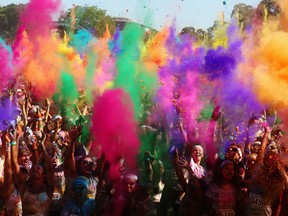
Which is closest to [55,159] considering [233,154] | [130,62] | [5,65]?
[233,154]

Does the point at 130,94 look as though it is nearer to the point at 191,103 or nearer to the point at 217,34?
the point at 191,103

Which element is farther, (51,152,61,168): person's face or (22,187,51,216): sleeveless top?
(51,152,61,168): person's face

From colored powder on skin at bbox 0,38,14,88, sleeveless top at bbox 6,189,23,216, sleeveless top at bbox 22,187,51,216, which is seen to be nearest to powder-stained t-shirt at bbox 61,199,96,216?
sleeveless top at bbox 22,187,51,216

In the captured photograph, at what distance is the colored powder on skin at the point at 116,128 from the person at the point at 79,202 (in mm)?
788

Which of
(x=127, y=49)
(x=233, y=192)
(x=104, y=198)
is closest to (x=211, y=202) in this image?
(x=233, y=192)

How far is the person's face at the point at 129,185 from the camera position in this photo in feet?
20.5

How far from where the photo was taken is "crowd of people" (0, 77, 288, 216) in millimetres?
6012

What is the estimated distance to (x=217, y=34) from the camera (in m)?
15.6

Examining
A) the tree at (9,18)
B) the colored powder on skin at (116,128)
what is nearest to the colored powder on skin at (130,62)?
the colored powder on skin at (116,128)

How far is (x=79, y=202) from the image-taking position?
608cm

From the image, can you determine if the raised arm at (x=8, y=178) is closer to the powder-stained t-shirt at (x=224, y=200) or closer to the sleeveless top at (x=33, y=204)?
the sleeveless top at (x=33, y=204)

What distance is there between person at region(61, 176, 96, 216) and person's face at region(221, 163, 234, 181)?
1389mm

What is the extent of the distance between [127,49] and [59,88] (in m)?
2.70

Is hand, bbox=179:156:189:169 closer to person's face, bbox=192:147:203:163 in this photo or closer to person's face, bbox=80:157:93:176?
person's face, bbox=192:147:203:163
